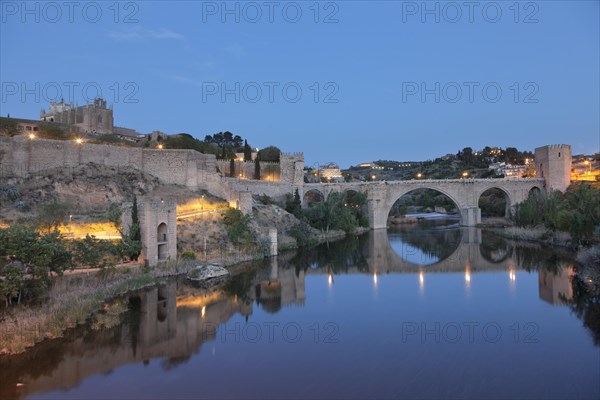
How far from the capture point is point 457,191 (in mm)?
43062

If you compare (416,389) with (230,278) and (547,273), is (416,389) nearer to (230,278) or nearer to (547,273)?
(230,278)

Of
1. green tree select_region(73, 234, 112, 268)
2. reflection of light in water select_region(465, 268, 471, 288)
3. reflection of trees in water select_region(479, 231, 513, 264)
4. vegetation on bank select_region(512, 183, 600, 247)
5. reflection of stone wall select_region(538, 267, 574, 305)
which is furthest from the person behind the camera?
reflection of trees in water select_region(479, 231, 513, 264)

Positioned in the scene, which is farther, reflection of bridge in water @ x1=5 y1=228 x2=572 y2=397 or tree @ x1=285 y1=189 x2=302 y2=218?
tree @ x1=285 y1=189 x2=302 y2=218

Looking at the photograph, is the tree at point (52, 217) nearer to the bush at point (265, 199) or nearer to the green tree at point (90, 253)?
the green tree at point (90, 253)

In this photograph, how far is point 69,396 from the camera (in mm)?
7926

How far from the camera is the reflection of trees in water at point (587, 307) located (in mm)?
11378

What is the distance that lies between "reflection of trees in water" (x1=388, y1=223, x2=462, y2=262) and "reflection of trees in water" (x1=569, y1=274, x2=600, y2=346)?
29.3 ft

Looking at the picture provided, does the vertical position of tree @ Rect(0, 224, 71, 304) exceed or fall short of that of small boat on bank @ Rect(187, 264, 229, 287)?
it exceeds it

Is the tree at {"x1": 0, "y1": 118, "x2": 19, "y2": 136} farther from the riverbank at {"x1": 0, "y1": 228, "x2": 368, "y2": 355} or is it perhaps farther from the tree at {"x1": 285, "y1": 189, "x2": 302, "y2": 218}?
the tree at {"x1": 285, "y1": 189, "x2": 302, "y2": 218}

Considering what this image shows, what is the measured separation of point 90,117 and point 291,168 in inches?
701

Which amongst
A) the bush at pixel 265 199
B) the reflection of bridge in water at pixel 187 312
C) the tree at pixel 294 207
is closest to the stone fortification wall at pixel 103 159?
the bush at pixel 265 199

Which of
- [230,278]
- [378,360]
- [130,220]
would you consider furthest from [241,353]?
[130,220]

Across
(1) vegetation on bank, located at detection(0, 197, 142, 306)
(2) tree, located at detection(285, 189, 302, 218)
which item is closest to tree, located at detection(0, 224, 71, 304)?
(1) vegetation on bank, located at detection(0, 197, 142, 306)

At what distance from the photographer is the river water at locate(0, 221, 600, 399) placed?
826cm
